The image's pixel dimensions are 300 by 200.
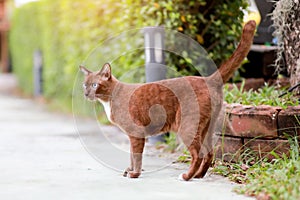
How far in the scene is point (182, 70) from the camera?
5.68 m

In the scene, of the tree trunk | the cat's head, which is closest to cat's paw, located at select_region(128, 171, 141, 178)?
the cat's head

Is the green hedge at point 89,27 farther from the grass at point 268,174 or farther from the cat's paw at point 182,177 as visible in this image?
the cat's paw at point 182,177

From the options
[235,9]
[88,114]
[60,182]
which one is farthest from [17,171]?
[235,9]

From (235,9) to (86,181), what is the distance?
8.63ft

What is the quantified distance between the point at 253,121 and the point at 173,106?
2.15 feet

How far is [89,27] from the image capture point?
26.7 ft

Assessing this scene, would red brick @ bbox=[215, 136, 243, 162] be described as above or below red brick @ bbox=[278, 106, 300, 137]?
below

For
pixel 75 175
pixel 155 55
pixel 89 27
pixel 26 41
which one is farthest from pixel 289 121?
pixel 26 41

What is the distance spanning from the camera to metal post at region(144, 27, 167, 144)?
531 centimetres

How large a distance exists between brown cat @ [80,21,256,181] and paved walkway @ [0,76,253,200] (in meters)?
0.19

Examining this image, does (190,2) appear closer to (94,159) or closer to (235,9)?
(235,9)

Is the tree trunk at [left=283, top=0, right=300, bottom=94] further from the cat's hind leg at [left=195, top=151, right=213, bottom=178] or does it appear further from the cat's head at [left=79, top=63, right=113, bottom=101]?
the cat's head at [left=79, top=63, right=113, bottom=101]

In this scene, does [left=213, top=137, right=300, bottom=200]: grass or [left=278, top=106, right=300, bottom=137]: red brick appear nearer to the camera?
[left=213, top=137, right=300, bottom=200]: grass

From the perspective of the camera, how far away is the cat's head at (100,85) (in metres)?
3.93
